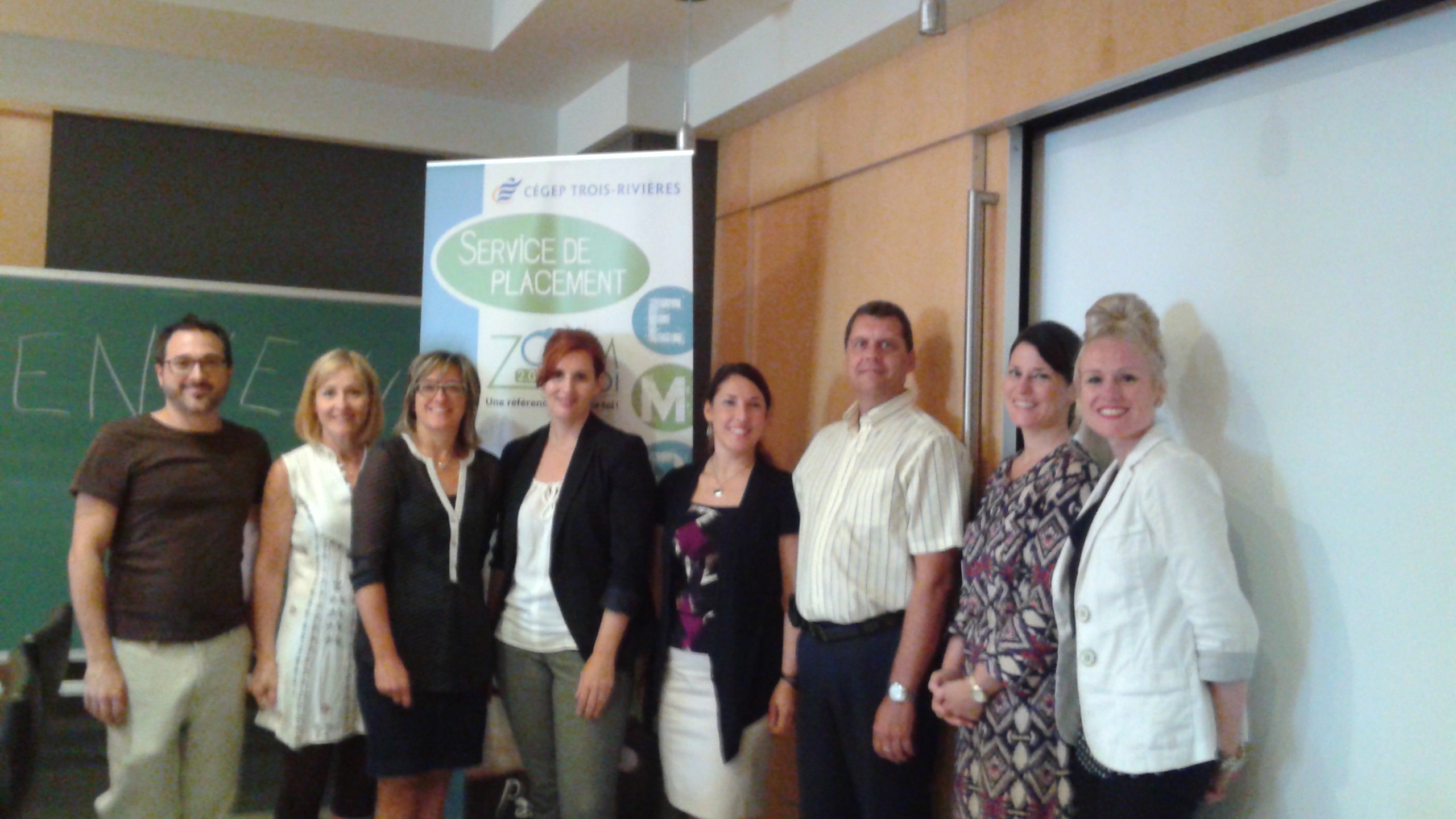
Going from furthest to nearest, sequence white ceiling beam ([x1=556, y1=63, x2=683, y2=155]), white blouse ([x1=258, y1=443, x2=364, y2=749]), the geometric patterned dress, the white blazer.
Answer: white ceiling beam ([x1=556, y1=63, x2=683, y2=155]) → white blouse ([x1=258, y1=443, x2=364, y2=749]) → the geometric patterned dress → the white blazer

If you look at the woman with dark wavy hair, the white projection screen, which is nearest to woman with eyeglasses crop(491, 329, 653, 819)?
the woman with dark wavy hair

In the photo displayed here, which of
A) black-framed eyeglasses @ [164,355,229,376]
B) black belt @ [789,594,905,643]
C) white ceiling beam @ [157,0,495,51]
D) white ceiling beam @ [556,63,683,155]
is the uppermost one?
white ceiling beam @ [157,0,495,51]

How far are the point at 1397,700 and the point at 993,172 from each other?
1425mm

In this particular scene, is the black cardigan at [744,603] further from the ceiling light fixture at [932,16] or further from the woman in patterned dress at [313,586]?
the ceiling light fixture at [932,16]

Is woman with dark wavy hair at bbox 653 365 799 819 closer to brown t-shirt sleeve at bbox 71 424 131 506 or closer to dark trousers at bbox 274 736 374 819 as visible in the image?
dark trousers at bbox 274 736 374 819

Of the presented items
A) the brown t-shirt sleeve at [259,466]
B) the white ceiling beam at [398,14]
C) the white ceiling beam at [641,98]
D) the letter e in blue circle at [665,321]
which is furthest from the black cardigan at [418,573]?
the white ceiling beam at [641,98]

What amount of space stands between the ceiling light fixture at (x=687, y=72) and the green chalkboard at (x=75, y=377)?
1650 millimetres

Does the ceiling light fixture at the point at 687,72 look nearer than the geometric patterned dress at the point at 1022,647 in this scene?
No

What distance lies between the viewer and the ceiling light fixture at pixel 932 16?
211cm

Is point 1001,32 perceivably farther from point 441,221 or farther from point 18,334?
point 18,334

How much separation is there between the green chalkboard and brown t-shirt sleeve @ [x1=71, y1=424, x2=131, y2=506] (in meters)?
1.29

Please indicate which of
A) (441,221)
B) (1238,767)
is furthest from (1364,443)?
(441,221)

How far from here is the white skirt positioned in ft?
7.36

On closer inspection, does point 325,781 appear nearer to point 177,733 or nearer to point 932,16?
point 177,733
